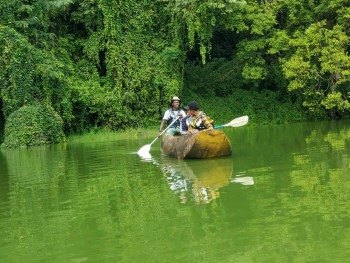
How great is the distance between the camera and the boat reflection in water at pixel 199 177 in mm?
7473

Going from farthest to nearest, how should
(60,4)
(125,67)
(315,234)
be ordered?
(125,67)
(60,4)
(315,234)

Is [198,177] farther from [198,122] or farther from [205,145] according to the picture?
[198,122]

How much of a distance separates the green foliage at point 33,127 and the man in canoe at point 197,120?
10.5 m

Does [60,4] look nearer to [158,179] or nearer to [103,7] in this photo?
[103,7]

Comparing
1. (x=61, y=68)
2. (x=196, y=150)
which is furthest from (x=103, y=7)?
(x=196, y=150)

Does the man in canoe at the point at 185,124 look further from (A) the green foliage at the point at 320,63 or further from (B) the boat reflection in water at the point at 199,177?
A: (A) the green foliage at the point at 320,63

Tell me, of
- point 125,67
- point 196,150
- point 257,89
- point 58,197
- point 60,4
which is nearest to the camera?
point 58,197

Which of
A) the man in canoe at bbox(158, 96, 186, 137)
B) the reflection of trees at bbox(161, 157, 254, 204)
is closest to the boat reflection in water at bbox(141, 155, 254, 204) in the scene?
the reflection of trees at bbox(161, 157, 254, 204)

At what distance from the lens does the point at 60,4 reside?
77.8 ft

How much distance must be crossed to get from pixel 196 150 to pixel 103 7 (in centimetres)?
1471

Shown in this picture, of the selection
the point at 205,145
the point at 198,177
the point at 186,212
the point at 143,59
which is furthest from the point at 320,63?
the point at 186,212

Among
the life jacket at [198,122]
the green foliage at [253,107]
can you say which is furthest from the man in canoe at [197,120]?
the green foliage at [253,107]

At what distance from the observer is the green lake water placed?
4867 millimetres

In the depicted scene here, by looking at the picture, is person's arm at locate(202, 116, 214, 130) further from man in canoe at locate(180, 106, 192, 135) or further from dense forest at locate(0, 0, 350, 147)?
dense forest at locate(0, 0, 350, 147)
